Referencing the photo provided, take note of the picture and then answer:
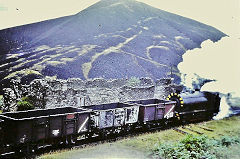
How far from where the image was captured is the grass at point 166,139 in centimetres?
770

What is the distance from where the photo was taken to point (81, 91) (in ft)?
34.0

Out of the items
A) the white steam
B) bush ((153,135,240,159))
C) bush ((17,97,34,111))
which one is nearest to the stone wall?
bush ((17,97,34,111))

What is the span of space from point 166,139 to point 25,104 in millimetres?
5911

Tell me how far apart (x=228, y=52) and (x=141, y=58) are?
19.0ft

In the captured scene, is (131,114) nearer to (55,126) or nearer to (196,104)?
(55,126)

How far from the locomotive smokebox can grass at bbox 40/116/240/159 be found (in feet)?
2.00

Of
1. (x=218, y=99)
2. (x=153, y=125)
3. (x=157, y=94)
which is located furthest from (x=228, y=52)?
(x=153, y=125)

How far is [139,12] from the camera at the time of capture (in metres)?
12.2

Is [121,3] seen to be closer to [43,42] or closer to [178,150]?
[43,42]

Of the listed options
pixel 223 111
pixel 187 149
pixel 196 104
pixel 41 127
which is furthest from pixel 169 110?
pixel 41 127

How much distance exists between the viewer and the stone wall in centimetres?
868

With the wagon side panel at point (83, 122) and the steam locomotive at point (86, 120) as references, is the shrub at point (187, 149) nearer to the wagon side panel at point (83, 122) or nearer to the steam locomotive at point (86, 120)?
the steam locomotive at point (86, 120)

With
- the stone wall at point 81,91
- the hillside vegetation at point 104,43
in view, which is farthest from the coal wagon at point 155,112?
the hillside vegetation at point 104,43

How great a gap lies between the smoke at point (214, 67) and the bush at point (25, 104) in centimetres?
885
